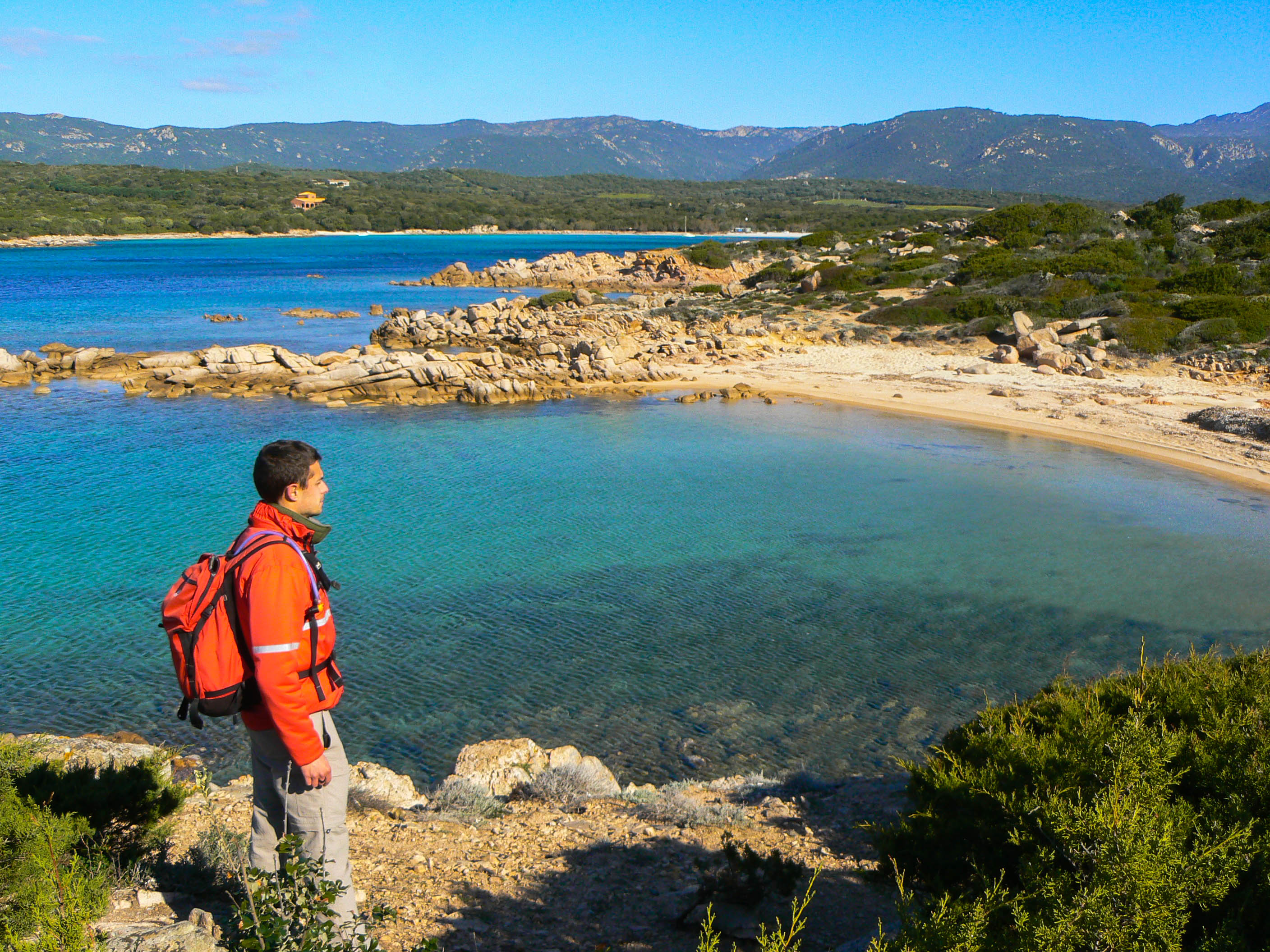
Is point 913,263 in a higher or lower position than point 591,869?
higher

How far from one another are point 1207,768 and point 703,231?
400ft

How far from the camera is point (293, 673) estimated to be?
10.7ft

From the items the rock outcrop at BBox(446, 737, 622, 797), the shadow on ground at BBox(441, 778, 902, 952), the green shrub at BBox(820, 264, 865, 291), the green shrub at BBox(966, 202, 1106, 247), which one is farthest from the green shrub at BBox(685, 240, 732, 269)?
the shadow on ground at BBox(441, 778, 902, 952)

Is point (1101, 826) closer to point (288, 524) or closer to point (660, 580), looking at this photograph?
point (288, 524)

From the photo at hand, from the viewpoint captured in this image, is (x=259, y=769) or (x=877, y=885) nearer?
(x=259, y=769)

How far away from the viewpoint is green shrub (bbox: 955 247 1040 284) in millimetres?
32906

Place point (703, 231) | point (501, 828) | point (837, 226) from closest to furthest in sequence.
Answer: point (501, 828), point (837, 226), point (703, 231)

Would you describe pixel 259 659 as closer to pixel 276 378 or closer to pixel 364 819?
pixel 364 819

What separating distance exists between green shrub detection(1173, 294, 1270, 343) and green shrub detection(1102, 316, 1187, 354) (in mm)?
672

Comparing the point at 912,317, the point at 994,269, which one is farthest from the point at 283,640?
the point at 994,269

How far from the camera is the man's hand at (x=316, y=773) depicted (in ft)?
10.9

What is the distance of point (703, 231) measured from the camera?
120 metres

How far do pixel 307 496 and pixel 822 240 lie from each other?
180 feet

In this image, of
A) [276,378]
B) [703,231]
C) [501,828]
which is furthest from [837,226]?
[501,828]
